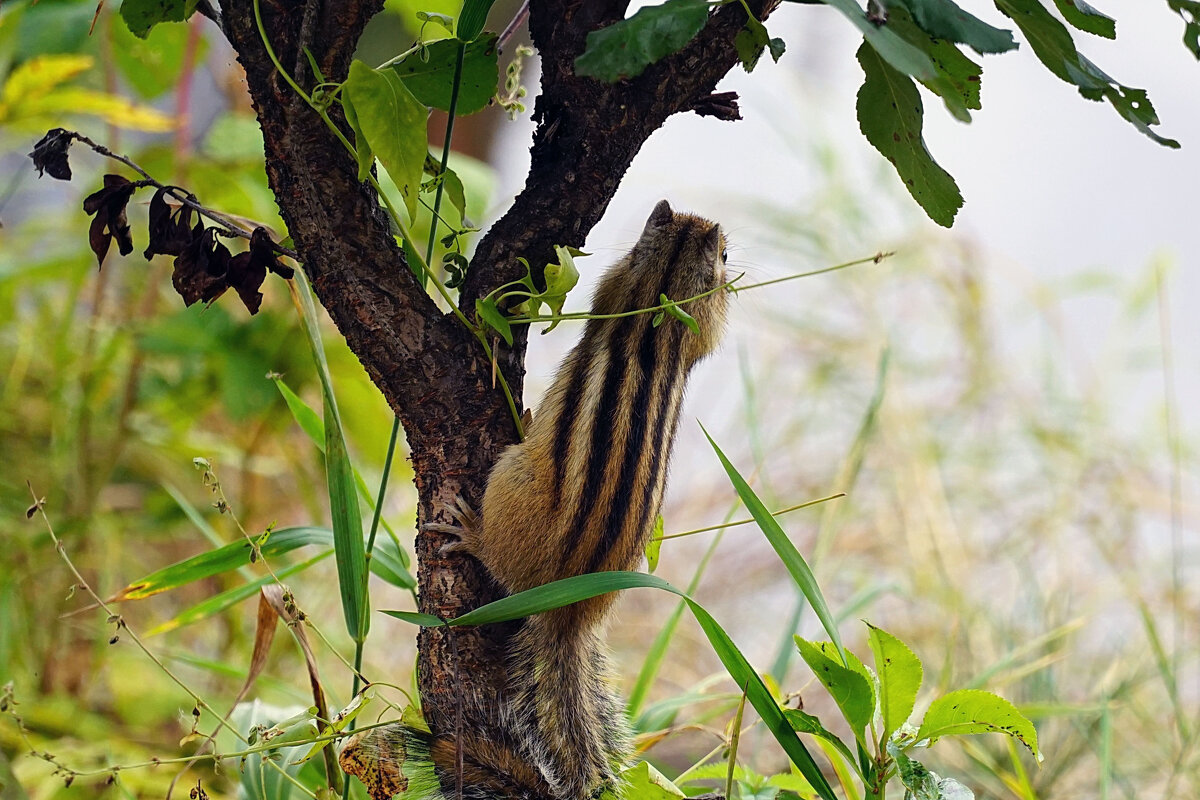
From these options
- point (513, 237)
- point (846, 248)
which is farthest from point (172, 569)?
point (846, 248)

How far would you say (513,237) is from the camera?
71 cm

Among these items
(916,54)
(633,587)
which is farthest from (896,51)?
(633,587)

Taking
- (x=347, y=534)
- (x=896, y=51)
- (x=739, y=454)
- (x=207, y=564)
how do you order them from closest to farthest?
(x=896, y=51) < (x=347, y=534) < (x=207, y=564) < (x=739, y=454)

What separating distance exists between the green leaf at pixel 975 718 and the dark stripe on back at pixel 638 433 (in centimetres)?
26

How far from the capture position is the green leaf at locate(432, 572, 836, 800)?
682 millimetres

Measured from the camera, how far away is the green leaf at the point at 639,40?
496 mm

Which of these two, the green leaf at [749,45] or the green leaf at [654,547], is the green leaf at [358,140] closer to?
the green leaf at [749,45]

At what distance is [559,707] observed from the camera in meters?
0.78

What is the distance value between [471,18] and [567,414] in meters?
0.30

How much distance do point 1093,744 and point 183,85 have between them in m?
1.76

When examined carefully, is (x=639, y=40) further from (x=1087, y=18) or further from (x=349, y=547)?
(x=349, y=547)

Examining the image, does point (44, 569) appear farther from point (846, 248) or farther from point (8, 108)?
point (846, 248)

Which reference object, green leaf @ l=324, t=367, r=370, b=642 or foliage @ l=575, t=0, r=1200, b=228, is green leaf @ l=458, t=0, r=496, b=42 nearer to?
foliage @ l=575, t=0, r=1200, b=228

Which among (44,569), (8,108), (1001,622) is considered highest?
(8,108)
